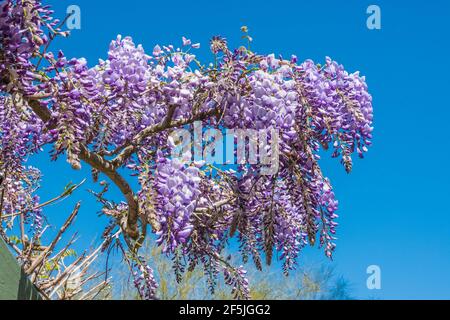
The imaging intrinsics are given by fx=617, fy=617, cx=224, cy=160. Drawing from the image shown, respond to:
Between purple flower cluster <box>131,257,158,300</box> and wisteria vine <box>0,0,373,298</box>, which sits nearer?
wisteria vine <box>0,0,373,298</box>

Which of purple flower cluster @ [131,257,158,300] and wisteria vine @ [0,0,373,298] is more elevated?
wisteria vine @ [0,0,373,298]

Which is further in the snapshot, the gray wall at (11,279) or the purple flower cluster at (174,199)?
the purple flower cluster at (174,199)

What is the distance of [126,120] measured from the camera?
187 inches

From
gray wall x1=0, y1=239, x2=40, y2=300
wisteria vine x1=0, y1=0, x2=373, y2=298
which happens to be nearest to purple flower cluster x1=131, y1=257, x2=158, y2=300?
wisteria vine x1=0, y1=0, x2=373, y2=298

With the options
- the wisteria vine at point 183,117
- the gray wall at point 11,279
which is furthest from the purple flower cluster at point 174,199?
the gray wall at point 11,279

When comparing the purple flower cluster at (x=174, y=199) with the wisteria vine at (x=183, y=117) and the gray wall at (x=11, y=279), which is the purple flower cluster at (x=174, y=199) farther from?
the gray wall at (x=11, y=279)

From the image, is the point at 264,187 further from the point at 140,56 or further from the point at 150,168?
the point at 140,56

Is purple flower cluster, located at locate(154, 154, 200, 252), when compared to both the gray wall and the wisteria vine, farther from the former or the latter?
the gray wall

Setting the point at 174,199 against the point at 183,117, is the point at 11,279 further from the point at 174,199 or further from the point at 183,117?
the point at 183,117

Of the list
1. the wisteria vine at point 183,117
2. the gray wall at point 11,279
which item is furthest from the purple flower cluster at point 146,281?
the gray wall at point 11,279

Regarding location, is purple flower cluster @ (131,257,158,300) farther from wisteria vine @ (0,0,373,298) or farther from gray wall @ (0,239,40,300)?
gray wall @ (0,239,40,300)

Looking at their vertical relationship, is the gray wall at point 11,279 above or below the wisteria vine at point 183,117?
below

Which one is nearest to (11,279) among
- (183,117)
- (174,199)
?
(174,199)

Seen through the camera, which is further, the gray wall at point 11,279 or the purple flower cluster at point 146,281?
the purple flower cluster at point 146,281
